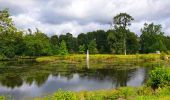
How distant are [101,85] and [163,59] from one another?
51.9 m

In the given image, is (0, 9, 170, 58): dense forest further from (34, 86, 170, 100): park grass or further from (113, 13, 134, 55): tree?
(34, 86, 170, 100): park grass

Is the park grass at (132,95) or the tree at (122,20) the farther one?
the tree at (122,20)

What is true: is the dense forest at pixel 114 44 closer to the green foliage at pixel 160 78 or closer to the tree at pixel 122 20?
the tree at pixel 122 20

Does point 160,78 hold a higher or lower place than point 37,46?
lower

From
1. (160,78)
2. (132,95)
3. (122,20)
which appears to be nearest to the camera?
(132,95)

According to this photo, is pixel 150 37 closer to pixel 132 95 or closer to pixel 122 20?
pixel 122 20

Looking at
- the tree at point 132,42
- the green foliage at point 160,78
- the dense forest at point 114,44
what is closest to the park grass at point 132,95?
the green foliage at point 160,78

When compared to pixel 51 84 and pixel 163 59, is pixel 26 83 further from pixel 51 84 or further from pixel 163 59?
pixel 163 59

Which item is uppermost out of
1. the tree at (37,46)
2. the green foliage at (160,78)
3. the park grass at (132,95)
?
the tree at (37,46)

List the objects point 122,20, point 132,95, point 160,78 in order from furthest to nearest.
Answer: point 122,20 → point 160,78 → point 132,95

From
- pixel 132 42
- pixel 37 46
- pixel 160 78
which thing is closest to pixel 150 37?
pixel 132 42

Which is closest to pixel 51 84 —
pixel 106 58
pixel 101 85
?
pixel 101 85

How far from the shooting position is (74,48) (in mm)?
155000

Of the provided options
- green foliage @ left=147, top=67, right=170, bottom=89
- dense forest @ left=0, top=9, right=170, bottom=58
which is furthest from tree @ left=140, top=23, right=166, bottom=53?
green foliage @ left=147, top=67, right=170, bottom=89
